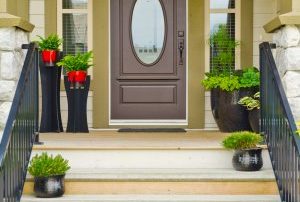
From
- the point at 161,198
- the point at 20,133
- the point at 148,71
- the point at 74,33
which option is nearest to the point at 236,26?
the point at 148,71

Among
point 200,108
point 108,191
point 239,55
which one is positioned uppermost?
point 239,55

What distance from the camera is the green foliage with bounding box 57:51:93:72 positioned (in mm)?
6863

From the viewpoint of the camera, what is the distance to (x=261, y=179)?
189 inches

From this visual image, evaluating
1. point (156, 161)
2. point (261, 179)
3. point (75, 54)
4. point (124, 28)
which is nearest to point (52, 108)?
point (75, 54)

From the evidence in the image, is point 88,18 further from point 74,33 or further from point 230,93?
point 230,93

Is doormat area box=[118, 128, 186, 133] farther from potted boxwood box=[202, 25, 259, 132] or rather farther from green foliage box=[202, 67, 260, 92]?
green foliage box=[202, 67, 260, 92]

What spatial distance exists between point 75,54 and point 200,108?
1.62 meters

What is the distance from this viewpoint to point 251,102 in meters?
6.48

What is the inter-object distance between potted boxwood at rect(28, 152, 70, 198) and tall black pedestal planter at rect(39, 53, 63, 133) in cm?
222

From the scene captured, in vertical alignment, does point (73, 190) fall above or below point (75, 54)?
below

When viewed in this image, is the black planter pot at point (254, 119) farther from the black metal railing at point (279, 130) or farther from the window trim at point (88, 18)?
the window trim at point (88, 18)

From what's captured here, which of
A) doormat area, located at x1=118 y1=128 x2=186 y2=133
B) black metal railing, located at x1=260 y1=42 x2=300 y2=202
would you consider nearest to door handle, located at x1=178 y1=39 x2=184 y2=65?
doormat area, located at x1=118 y1=128 x2=186 y2=133

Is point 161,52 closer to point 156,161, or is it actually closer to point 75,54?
point 75,54

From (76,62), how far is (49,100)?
1.68ft
